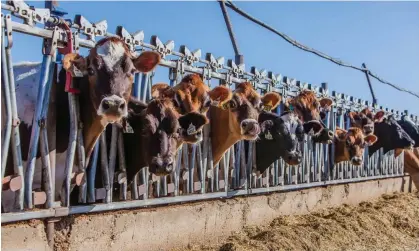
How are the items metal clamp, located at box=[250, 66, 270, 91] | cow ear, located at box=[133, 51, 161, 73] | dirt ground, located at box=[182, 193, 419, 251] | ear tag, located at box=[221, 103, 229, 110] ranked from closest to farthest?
cow ear, located at box=[133, 51, 161, 73] < dirt ground, located at box=[182, 193, 419, 251] < ear tag, located at box=[221, 103, 229, 110] < metal clamp, located at box=[250, 66, 270, 91]

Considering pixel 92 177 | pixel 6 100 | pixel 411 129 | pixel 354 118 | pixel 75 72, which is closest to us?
pixel 6 100

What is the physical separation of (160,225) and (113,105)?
1.98 metres

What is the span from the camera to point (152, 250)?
6.36 m

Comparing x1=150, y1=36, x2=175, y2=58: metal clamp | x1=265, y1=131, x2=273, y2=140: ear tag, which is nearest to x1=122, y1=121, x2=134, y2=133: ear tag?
x1=150, y1=36, x2=175, y2=58: metal clamp

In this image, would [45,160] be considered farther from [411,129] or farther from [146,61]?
[411,129]

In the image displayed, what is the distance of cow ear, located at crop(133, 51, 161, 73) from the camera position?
18.8ft

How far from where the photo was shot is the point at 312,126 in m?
9.98

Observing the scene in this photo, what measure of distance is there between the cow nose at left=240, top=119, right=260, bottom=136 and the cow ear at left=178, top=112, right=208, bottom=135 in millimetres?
1621

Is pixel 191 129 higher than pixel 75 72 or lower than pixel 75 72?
lower

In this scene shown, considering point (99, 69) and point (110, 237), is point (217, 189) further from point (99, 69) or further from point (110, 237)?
point (99, 69)

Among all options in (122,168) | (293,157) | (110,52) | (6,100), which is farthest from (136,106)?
(293,157)

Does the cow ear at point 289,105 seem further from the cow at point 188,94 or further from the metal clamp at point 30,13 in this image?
the metal clamp at point 30,13

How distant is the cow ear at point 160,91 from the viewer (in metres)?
6.77

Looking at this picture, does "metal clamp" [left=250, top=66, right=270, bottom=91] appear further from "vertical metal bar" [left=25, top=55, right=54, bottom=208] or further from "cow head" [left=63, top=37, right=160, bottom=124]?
"vertical metal bar" [left=25, top=55, right=54, bottom=208]
